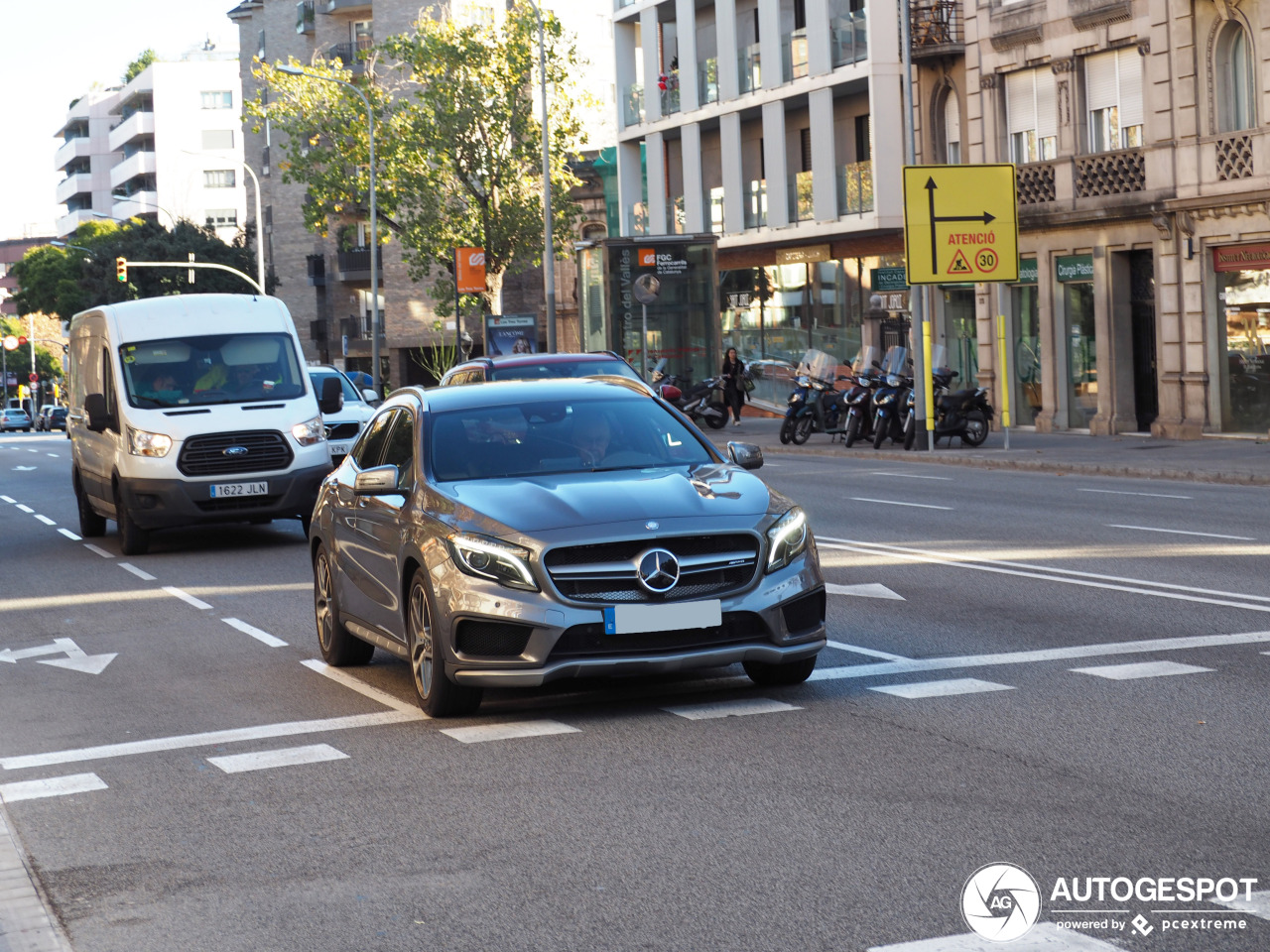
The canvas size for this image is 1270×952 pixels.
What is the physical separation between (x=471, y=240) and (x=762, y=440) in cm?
2951

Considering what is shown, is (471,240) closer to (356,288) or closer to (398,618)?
(356,288)

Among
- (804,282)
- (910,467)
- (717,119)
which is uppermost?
(717,119)

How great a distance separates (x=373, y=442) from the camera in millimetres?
10234

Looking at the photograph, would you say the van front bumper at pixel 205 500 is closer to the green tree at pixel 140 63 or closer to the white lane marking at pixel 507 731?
the white lane marking at pixel 507 731

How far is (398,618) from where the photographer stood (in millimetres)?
8852

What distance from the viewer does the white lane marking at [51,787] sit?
726 cm

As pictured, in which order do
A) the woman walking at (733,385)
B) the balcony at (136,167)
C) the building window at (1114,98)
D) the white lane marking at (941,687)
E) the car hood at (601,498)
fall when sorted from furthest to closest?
the balcony at (136,167)
the woman walking at (733,385)
the building window at (1114,98)
the white lane marking at (941,687)
the car hood at (601,498)

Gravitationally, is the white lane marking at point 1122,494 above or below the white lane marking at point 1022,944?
below

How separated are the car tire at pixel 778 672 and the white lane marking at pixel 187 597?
5.72 meters

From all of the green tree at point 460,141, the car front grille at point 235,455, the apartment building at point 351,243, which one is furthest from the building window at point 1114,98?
the apartment building at point 351,243

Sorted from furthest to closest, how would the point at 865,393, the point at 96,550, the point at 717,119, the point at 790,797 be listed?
the point at 717,119, the point at 865,393, the point at 96,550, the point at 790,797

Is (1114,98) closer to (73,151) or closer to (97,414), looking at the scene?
(97,414)

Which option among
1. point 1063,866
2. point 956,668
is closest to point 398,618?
point 956,668

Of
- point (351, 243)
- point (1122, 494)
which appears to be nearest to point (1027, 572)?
point (1122, 494)
